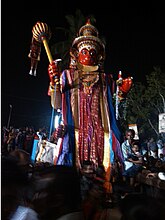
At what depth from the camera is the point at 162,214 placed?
156 centimetres

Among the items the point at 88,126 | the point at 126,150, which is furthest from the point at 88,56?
the point at 126,150

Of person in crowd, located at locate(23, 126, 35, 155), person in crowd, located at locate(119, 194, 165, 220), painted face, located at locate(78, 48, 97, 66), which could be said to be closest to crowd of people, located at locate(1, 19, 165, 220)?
painted face, located at locate(78, 48, 97, 66)

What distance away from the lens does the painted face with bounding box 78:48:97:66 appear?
5.61 meters

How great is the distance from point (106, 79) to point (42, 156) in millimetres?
2457

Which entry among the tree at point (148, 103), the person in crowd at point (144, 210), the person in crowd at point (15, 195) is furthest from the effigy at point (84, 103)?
the tree at point (148, 103)

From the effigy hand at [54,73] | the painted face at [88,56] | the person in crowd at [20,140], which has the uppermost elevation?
the painted face at [88,56]

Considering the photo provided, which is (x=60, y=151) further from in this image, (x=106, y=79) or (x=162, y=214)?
(x=162, y=214)

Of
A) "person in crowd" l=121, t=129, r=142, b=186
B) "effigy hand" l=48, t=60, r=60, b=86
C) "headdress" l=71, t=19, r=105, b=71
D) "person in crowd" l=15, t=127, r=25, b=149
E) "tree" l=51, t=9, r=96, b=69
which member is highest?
"tree" l=51, t=9, r=96, b=69

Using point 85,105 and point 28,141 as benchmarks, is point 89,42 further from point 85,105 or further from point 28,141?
point 28,141

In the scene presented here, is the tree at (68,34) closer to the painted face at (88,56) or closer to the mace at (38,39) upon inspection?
the mace at (38,39)

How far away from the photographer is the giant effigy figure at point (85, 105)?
5.17 meters

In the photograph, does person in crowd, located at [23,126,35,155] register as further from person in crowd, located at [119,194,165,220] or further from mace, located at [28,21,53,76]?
person in crowd, located at [119,194,165,220]

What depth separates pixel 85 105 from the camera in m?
→ 5.49

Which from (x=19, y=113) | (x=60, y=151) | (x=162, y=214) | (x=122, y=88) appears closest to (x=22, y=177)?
(x=162, y=214)
